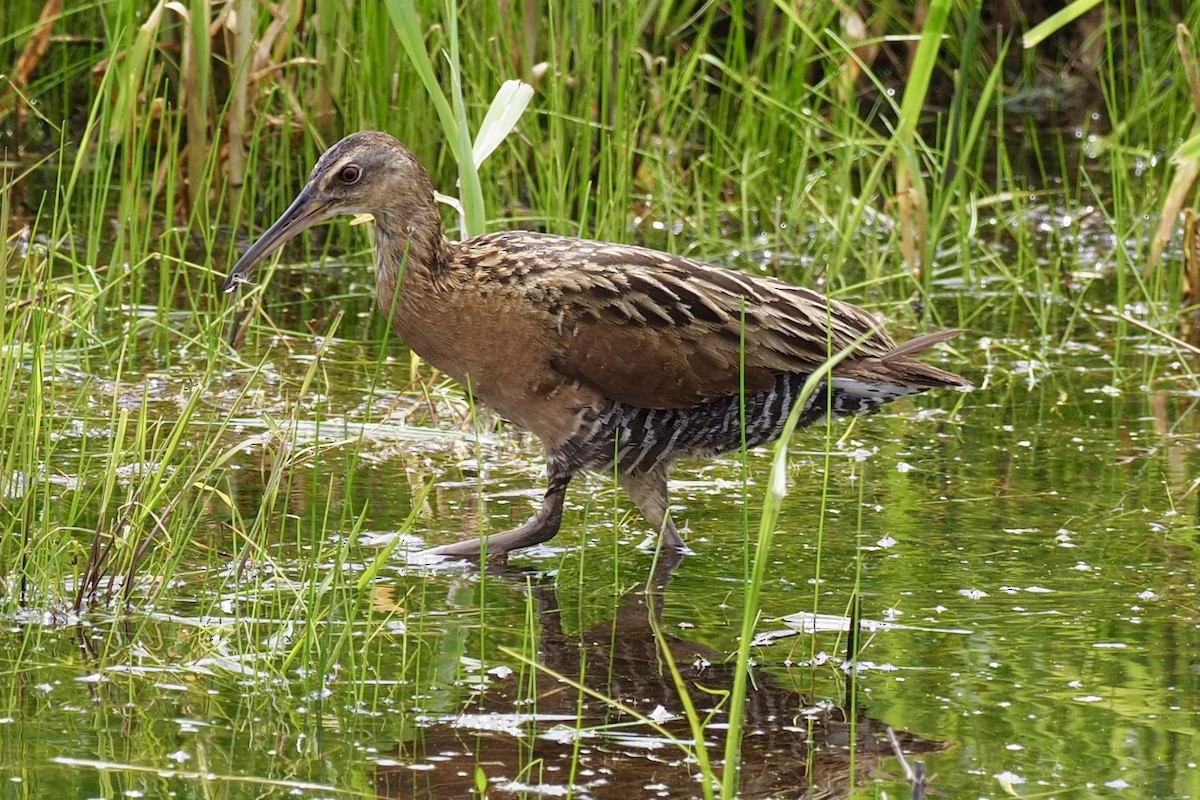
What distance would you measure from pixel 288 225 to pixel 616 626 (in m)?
1.46

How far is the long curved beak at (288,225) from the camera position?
17.0 feet

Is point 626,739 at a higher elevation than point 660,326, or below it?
below

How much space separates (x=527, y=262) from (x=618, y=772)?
1.84m

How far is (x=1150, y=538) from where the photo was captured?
5.23 m

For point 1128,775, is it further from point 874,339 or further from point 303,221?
point 303,221

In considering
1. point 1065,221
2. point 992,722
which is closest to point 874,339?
point 992,722

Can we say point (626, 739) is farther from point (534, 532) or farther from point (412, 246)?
point (412, 246)

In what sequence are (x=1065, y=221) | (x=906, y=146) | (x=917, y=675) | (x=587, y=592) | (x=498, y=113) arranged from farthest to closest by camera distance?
1. (x=1065, y=221)
2. (x=906, y=146)
3. (x=498, y=113)
4. (x=587, y=592)
5. (x=917, y=675)

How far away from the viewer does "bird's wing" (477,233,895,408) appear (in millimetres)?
5070

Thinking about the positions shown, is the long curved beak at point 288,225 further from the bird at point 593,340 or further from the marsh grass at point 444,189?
the marsh grass at point 444,189

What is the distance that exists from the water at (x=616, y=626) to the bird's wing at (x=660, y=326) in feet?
1.46

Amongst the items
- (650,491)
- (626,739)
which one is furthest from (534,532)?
(626,739)

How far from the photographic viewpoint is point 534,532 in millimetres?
5141

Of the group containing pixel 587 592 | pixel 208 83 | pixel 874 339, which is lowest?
pixel 587 592
